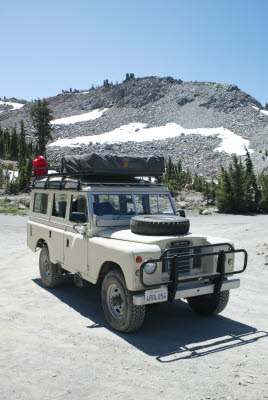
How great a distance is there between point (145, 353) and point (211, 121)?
92506 millimetres

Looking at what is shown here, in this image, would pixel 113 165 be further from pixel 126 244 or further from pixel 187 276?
pixel 187 276

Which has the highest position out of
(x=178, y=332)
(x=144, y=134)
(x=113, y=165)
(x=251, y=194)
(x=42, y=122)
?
(x=42, y=122)

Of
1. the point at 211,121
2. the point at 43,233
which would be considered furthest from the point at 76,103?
the point at 43,233

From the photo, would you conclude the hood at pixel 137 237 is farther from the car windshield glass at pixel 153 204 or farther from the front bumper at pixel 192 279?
the car windshield glass at pixel 153 204

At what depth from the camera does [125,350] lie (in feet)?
17.3

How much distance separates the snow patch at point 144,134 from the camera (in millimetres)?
81875

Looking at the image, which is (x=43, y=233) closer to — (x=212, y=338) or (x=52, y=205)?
(x=52, y=205)

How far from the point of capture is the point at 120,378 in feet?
14.7

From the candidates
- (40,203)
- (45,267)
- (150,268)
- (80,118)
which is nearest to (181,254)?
(150,268)

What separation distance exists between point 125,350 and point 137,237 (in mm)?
1648

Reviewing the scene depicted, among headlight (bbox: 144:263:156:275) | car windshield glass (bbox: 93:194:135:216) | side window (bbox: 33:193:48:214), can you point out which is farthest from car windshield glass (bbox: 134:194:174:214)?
side window (bbox: 33:193:48:214)

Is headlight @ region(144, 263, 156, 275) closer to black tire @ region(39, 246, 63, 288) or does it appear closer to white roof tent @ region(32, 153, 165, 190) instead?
white roof tent @ region(32, 153, 165, 190)

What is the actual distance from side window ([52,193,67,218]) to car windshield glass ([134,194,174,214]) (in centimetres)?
151

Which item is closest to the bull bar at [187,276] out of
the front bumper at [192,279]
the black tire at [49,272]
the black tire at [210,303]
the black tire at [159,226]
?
the front bumper at [192,279]
